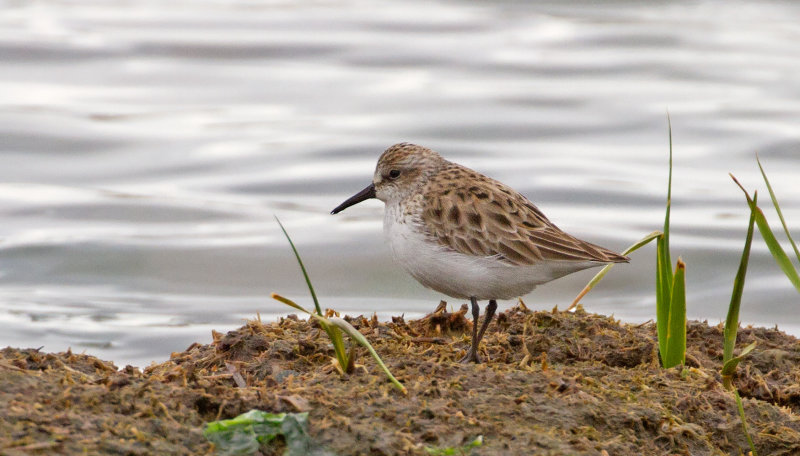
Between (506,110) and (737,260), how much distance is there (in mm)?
6159

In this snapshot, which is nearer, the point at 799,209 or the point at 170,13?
the point at 799,209

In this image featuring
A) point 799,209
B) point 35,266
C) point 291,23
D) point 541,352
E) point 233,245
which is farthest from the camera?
point 291,23

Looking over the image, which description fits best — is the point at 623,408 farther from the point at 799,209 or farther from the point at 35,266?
the point at 799,209

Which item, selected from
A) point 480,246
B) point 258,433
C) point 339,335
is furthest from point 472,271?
point 258,433

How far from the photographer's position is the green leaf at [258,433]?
4.50m

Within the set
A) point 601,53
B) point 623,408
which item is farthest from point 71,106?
point 623,408

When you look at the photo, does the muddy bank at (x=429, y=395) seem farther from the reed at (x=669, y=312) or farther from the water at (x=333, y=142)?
the water at (x=333, y=142)

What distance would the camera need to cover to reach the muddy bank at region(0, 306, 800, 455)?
4570mm

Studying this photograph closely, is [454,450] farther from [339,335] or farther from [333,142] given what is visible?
[333,142]

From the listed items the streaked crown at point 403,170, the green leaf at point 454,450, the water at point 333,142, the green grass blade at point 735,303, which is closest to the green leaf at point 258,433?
the green leaf at point 454,450

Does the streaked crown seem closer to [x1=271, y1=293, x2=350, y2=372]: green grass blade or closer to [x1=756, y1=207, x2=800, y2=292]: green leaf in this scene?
[x1=271, y1=293, x2=350, y2=372]: green grass blade

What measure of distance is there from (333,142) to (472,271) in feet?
33.5

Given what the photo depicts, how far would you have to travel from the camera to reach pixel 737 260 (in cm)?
1295

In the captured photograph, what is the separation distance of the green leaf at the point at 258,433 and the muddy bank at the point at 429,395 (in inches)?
2.1
